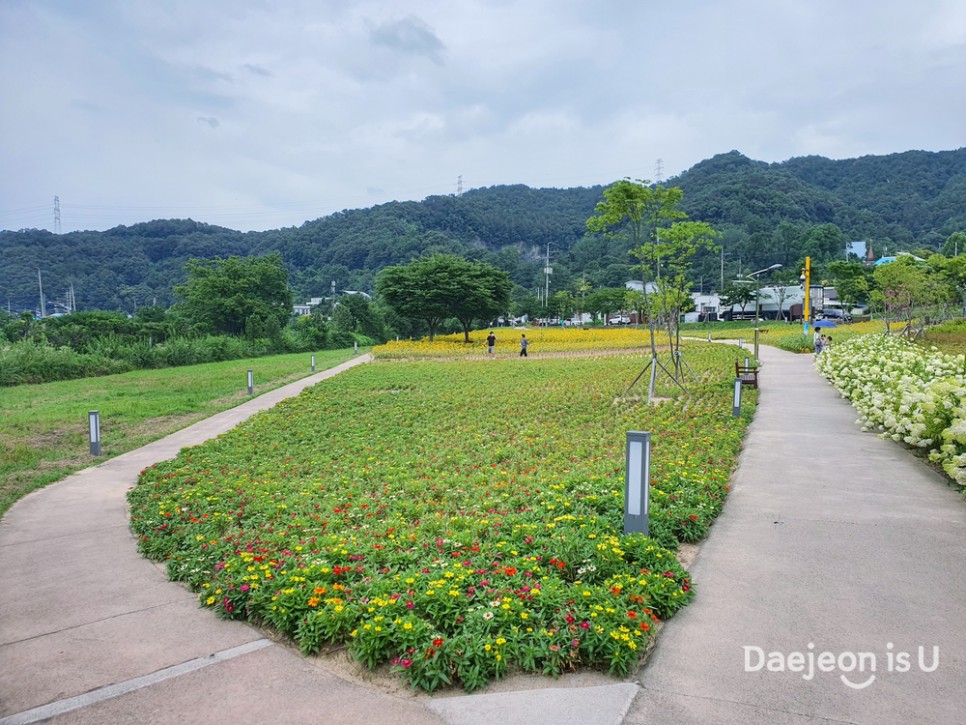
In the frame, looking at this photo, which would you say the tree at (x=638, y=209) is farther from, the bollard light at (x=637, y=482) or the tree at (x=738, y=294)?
the tree at (x=738, y=294)

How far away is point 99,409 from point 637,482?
1517 centimetres

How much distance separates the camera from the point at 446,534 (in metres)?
5.36

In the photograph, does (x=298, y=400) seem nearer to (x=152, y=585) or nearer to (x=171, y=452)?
(x=171, y=452)

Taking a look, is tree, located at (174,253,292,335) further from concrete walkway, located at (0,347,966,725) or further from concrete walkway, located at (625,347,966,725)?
concrete walkway, located at (625,347,966,725)

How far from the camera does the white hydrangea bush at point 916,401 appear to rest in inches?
251

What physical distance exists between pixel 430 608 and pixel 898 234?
113m

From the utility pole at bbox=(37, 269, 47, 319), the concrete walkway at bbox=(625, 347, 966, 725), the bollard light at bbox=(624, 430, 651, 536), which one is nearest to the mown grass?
the bollard light at bbox=(624, 430, 651, 536)

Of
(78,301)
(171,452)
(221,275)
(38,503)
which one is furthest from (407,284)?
(78,301)

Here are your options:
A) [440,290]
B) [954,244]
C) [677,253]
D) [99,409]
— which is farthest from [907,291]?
[954,244]

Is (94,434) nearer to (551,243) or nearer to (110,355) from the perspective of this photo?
(110,355)

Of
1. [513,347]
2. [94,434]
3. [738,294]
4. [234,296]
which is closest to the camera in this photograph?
[94,434]

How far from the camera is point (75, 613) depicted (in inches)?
173

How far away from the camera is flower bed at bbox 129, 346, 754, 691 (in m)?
3.58

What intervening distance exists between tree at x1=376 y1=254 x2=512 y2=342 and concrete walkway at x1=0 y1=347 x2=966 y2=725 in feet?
113
